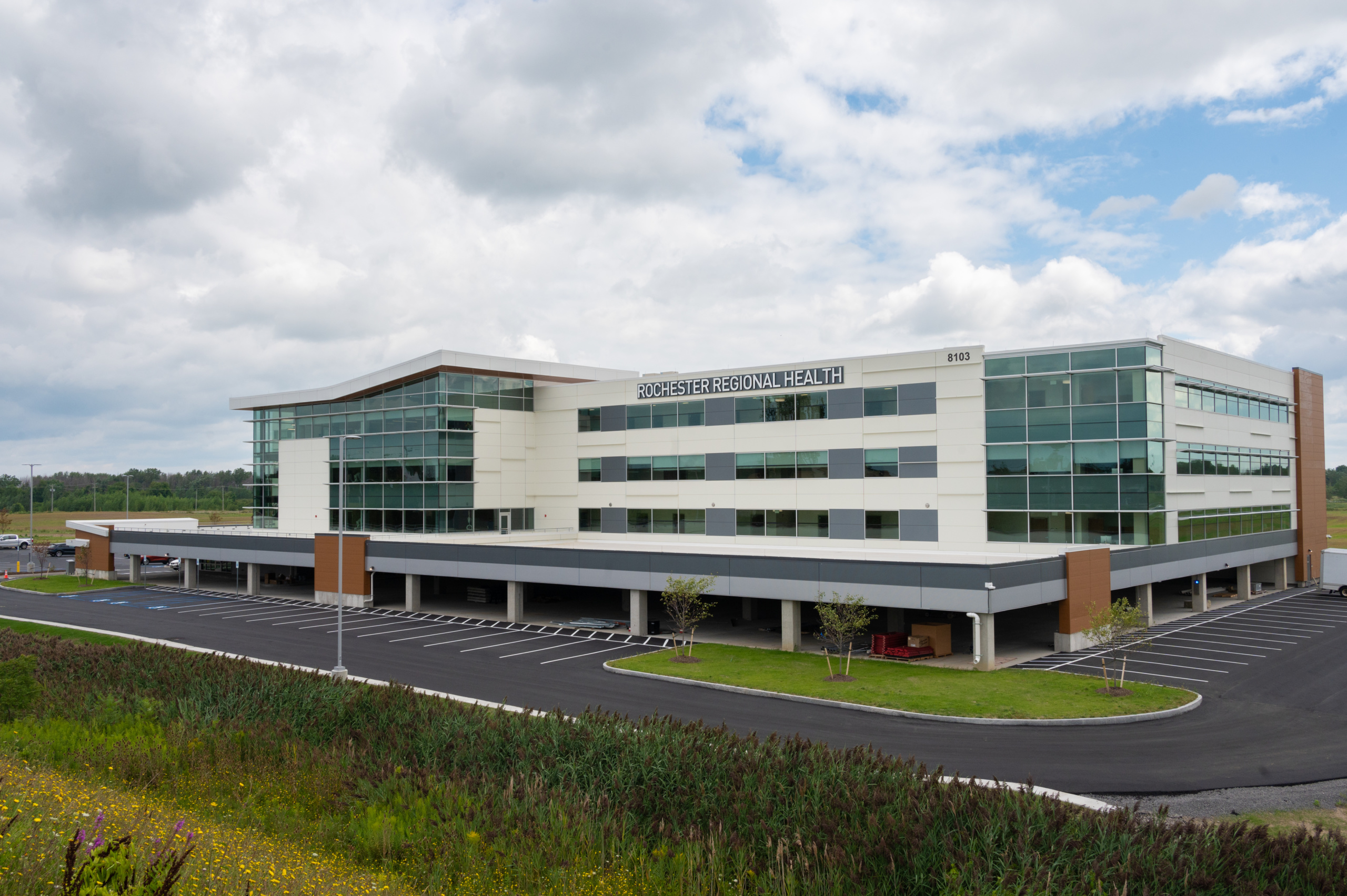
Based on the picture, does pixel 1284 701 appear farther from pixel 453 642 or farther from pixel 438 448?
pixel 438 448

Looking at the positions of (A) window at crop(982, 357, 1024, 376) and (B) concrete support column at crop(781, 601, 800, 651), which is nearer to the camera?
(B) concrete support column at crop(781, 601, 800, 651)

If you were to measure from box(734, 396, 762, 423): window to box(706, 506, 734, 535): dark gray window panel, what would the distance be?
3000 mm

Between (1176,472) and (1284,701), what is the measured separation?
1814 cm

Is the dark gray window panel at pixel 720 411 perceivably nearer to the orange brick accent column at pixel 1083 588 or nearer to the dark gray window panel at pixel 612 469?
the dark gray window panel at pixel 612 469

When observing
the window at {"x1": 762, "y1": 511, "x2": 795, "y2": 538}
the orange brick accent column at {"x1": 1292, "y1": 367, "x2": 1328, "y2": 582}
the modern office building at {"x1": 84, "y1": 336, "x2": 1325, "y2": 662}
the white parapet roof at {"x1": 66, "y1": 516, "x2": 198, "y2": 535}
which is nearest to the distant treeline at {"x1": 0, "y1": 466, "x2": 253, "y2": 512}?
the white parapet roof at {"x1": 66, "y1": 516, "x2": 198, "y2": 535}

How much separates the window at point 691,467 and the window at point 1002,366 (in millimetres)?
16048

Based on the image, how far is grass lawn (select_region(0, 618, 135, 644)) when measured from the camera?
34.7 meters

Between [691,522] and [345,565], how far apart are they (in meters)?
20.4

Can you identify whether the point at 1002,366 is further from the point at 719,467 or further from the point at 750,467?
the point at 719,467

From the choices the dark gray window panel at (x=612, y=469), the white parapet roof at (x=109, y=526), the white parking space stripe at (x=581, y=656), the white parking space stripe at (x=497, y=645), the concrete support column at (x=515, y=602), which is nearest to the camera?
the white parking space stripe at (x=581, y=656)

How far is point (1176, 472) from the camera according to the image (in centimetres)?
4141

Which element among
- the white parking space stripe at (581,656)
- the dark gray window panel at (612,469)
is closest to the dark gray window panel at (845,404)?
the dark gray window panel at (612,469)

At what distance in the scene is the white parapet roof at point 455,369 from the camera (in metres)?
51.2

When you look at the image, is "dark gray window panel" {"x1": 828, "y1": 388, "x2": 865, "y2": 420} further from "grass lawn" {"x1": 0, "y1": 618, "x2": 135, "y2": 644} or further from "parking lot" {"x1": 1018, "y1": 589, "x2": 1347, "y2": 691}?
"grass lawn" {"x1": 0, "y1": 618, "x2": 135, "y2": 644}
